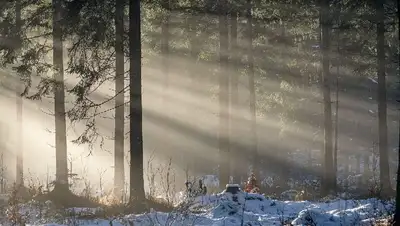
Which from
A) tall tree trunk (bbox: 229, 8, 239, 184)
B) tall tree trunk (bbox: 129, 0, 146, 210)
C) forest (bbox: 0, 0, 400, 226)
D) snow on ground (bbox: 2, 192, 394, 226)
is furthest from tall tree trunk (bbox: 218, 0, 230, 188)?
tall tree trunk (bbox: 129, 0, 146, 210)

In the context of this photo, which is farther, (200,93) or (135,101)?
(200,93)

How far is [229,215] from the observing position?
31.7 feet

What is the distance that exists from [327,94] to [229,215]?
1208 cm

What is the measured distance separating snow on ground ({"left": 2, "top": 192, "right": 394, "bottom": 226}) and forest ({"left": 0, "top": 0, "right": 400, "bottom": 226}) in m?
0.06

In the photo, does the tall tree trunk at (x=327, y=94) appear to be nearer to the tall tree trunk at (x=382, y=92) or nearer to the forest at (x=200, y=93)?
the forest at (x=200, y=93)

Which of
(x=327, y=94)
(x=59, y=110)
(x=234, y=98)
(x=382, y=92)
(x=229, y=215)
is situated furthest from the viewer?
(x=234, y=98)

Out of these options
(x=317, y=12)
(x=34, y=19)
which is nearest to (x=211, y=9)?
(x=317, y=12)

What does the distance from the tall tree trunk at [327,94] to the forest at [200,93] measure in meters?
0.06

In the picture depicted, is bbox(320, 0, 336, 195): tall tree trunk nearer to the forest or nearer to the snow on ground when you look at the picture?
the forest

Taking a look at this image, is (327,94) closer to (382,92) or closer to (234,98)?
(382,92)

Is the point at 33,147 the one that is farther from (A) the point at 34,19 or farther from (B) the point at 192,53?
(A) the point at 34,19

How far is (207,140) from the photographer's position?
3197 centimetres

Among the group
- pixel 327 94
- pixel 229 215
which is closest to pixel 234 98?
pixel 327 94

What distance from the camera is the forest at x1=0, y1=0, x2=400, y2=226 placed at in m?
12.1
